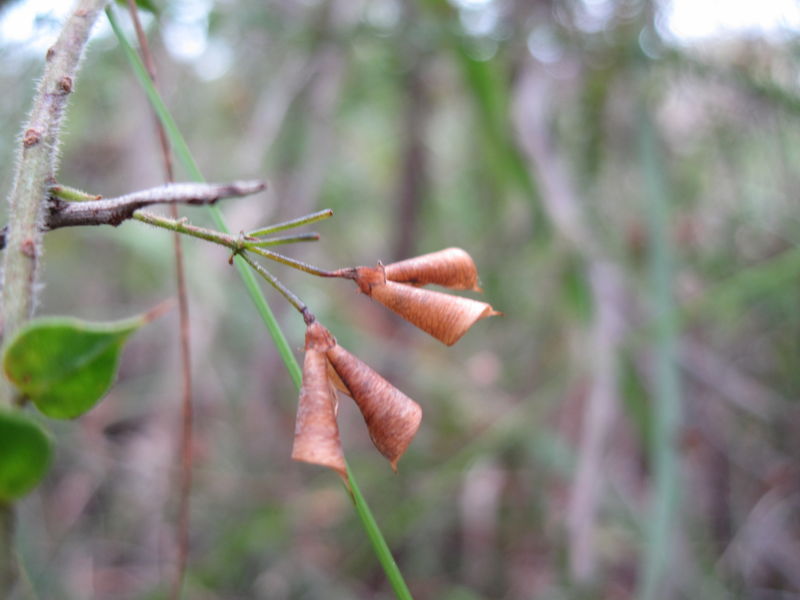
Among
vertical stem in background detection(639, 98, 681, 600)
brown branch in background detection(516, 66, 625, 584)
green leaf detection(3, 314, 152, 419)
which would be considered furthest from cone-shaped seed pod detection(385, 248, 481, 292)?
brown branch in background detection(516, 66, 625, 584)

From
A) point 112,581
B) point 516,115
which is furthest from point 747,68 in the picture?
point 112,581

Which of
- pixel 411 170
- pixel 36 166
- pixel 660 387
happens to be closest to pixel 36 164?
pixel 36 166

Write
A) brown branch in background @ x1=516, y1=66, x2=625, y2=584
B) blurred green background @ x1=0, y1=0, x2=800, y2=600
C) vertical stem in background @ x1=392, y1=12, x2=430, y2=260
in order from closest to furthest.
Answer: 1. brown branch in background @ x1=516, y1=66, x2=625, y2=584
2. blurred green background @ x1=0, y1=0, x2=800, y2=600
3. vertical stem in background @ x1=392, y1=12, x2=430, y2=260

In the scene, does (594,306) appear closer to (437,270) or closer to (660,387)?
(660,387)

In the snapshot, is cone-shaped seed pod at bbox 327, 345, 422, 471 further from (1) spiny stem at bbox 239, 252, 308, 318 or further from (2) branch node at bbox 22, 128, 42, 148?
(2) branch node at bbox 22, 128, 42, 148

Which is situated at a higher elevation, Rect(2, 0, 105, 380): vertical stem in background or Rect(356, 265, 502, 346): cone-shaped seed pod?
Rect(2, 0, 105, 380): vertical stem in background

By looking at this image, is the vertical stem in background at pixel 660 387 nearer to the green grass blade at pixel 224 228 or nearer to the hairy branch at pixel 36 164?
the green grass blade at pixel 224 228

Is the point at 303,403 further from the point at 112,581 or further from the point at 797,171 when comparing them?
the point at 797,171
